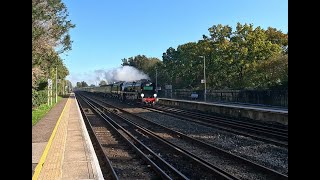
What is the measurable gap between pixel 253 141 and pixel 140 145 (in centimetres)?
499

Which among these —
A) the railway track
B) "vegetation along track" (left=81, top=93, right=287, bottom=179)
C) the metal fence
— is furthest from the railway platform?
the metal fence

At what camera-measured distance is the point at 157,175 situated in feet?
33.0

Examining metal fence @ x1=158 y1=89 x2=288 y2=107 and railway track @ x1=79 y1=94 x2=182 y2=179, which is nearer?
railway track @ x1=79 y1=94 x2=182 y2=179

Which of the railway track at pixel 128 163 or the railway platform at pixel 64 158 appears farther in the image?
the railway track at pixel 128 163

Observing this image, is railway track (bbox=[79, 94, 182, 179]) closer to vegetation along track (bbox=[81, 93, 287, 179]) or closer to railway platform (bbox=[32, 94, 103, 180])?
railway platform (bbox=[32, 94, 103, 180])

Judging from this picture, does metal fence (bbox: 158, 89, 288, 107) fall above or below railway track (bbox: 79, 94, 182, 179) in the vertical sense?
above

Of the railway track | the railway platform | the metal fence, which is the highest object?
the metal fence

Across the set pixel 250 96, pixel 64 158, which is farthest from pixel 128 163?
pixel 250 96

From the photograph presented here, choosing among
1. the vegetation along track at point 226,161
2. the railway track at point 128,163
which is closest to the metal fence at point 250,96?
the vegetation along track at point 226,161

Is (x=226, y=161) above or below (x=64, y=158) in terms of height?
below

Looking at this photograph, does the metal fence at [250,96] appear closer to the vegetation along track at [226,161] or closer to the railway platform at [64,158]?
the vegetation along track at [226,161]

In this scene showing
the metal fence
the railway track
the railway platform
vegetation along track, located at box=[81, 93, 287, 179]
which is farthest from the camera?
the metal fence

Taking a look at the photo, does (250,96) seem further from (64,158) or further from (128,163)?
(64,158)
